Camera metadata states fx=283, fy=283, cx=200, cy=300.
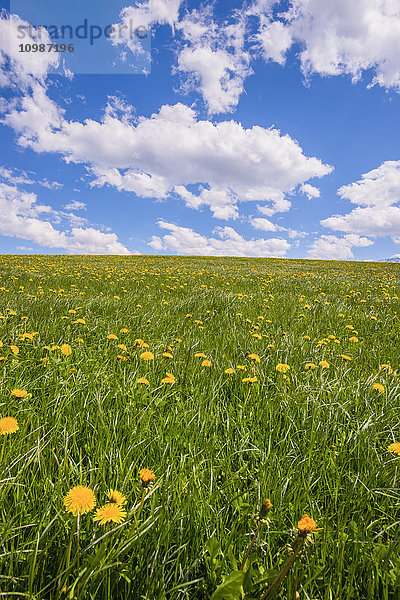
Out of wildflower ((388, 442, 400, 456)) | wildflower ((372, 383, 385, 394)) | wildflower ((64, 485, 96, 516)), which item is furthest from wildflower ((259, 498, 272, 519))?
wildflower ((372, 383, 385, 394))

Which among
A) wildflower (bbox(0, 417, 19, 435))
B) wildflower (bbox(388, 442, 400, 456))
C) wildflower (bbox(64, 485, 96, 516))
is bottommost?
wildflower (bbox(388, 442, 400, 456))

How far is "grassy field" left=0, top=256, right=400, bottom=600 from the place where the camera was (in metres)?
1.02

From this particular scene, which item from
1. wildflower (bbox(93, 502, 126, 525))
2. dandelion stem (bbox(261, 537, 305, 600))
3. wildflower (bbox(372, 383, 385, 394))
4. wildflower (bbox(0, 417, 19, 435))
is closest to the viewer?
dandelion stem (bbox(261, 537, 305, 600))

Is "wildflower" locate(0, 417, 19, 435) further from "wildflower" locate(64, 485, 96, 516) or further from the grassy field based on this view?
"wildflower" locate(64, 485, 96, 516)

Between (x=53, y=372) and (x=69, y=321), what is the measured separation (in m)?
1.61

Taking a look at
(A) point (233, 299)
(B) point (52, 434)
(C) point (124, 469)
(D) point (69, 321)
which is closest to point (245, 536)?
(C) point (124, 469)

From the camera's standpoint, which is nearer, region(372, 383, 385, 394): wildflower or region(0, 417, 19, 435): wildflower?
region(0, 417, 19, 435): wildflower

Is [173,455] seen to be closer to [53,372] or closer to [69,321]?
[53,372]

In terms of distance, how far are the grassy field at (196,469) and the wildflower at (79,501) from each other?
0.08m

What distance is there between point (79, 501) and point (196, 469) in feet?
2.10

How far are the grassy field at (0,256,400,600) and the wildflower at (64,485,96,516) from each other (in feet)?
0.25

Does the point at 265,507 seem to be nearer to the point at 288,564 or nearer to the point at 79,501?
the point at 288,564

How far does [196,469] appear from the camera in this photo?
4.79ft

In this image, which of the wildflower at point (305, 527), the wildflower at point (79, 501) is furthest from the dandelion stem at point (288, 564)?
the wildflower at point (79, 501)
